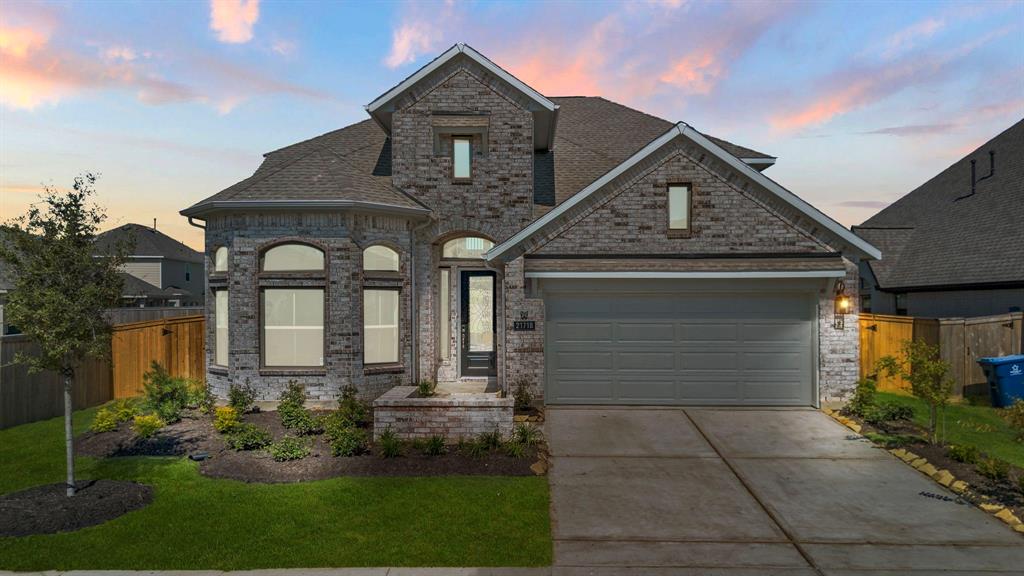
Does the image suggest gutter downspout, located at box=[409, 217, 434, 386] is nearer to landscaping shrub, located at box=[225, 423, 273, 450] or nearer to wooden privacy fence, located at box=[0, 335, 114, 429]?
landscaping shrub, located at box=[225, 423, 273, 450]

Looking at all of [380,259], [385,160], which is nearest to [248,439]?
[380,259]

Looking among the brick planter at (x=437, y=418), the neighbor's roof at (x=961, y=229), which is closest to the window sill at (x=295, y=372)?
the brick planter at (x=437, y=418)

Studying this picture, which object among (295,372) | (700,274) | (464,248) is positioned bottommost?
(295,372)

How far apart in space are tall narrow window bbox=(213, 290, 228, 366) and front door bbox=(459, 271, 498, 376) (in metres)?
5.47

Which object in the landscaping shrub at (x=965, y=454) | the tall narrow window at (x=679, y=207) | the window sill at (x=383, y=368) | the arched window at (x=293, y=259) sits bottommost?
the landscaping shrub at (x=965, y=454)

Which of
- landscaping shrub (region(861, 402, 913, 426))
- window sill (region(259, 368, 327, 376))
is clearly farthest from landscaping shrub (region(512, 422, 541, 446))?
landscaping shrub (region(861, 402, 913, 426))

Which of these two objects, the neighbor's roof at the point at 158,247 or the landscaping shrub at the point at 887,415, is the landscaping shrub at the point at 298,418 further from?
the neighbor's roof at the point at 158,247

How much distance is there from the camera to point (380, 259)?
13.6 m

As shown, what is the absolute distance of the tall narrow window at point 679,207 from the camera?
12562 mm

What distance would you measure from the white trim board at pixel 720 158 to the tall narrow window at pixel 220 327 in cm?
642

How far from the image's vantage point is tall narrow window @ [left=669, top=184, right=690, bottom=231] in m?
12.6

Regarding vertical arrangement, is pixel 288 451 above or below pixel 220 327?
below

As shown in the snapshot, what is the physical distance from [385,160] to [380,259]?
143 inches

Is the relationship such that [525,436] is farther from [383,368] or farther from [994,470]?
[994,470]
